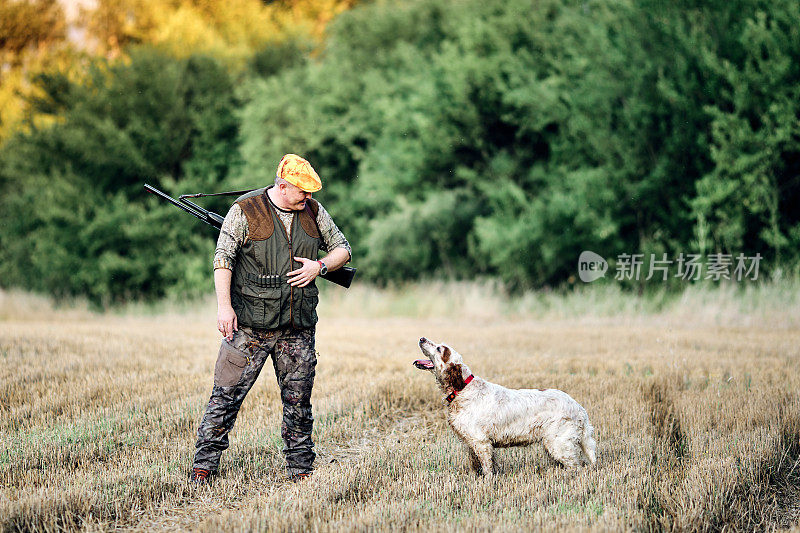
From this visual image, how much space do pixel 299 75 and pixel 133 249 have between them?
8893 millimetres

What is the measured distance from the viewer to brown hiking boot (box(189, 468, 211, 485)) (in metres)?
5.58

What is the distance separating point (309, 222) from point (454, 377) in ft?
5.60

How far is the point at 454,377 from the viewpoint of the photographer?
566 cm

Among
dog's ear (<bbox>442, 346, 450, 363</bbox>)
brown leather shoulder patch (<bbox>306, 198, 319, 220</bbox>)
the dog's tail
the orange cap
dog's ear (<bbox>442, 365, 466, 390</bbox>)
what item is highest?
the orange cap

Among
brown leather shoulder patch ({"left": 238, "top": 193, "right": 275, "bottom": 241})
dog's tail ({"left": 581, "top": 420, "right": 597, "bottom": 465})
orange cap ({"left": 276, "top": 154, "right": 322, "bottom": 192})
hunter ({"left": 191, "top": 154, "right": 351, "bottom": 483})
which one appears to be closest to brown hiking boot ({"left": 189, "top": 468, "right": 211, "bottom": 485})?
hunter ({"left": 191, "top": 154, "right": 351, "bottom": 483})

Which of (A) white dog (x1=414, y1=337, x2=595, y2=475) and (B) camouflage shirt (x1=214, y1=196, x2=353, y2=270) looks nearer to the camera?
(B) camouflage shirt (x1=214, y1=196, x2=353, y2=270)

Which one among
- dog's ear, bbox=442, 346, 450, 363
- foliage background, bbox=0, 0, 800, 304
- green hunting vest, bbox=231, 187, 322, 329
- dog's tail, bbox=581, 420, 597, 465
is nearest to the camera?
green hunting vest, bbox=231, 187, 322, 329

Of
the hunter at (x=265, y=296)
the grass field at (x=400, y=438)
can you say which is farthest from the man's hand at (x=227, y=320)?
the grass field at (x=400, y=438)

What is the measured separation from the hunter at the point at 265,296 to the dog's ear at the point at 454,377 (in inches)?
42.1

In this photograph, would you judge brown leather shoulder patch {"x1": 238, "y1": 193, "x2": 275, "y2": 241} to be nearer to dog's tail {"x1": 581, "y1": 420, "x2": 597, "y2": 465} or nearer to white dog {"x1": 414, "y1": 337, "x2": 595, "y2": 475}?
white dog {"x1": 414, "y1": 337, "x2": 595, "y2": 475}

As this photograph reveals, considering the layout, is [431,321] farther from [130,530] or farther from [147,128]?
[147,128]

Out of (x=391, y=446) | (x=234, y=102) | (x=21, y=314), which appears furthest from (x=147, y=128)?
(x=391, y=446)

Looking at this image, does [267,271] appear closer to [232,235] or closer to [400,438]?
[232,235]

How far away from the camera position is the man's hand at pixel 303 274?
5.57m
